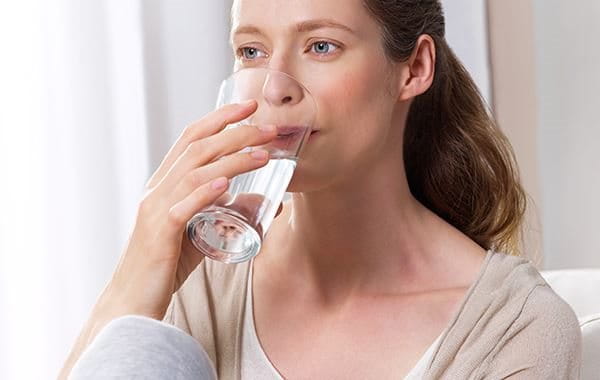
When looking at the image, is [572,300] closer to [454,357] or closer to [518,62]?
[454,357]

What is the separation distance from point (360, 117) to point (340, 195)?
0.54 feet

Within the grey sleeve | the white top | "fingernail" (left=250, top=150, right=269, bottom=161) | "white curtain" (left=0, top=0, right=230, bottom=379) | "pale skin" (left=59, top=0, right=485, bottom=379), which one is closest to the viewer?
the grey sleeve

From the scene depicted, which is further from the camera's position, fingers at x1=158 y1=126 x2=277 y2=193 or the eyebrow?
the eyebrow

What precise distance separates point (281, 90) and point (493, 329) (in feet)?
1.43

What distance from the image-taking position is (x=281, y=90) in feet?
4.01

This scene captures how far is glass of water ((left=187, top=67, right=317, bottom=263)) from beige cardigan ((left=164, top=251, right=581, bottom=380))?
12.9 inches

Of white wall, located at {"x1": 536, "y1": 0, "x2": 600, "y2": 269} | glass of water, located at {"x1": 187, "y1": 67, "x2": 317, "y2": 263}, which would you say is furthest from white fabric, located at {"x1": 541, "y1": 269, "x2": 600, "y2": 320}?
white wall, located at {"x1": 536, "y1": 0, "x2": 600, "y2": 269}

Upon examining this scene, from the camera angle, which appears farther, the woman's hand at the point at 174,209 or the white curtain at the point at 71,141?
the white curtain at the point at 71,141

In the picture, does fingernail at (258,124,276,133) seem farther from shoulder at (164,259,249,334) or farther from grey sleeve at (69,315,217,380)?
shoulder at (164,259,249,334)

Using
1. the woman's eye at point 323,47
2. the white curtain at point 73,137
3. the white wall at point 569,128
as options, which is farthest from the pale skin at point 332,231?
the white wall at point 569,128

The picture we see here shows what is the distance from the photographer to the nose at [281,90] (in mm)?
1214

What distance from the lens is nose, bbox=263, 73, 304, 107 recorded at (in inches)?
47.8

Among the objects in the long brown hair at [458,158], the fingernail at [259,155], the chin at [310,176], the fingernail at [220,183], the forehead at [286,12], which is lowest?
the long brown hair at [458,158]

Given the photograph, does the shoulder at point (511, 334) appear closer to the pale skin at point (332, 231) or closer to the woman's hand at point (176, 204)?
the pale skin at point (332, 231)
